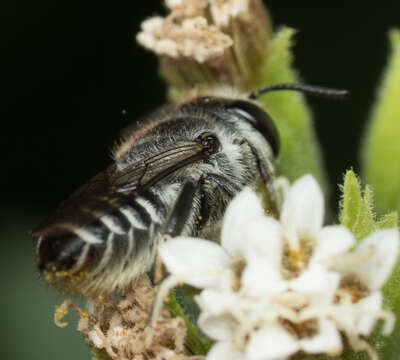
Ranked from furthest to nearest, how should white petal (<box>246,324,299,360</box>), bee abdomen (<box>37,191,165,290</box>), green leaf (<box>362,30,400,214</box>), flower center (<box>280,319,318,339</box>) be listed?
1. green leaf (<box>362,30,400,214</box>)
2. bee abdomen (<box>37,191,165,290</box>)
3. flower center (<box>280,319,318,339</box>)
4. white petal (<box>246,324,299,360</box>)

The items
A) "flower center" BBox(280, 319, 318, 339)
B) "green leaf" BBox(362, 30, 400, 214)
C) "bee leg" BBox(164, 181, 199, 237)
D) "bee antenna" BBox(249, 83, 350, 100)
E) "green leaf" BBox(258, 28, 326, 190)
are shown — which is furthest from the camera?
"green leaf" BBox(362, 30, 400, 214)

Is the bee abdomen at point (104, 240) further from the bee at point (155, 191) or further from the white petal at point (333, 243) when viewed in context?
the white petal at point (333, 243)

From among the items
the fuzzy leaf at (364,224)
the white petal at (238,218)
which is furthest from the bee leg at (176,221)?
the fuzzy leaf at (364,224)

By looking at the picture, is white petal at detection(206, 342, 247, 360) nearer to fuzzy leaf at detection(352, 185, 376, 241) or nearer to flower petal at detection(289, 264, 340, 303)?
flower petal at detection(289, 264, 340, 303)

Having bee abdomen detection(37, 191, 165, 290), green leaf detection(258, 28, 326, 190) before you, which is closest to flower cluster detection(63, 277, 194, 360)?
bee abdomen detection(37, 191, 165, 290)

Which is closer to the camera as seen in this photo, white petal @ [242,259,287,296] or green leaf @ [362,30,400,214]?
white petal @ [242,259,287,296]

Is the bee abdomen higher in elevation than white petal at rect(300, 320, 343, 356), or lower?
higher

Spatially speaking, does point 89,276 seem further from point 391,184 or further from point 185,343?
point 391,184

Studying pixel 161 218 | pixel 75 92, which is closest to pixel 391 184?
pixel 161 218
